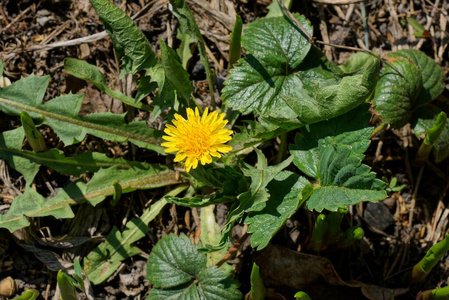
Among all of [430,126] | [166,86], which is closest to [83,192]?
[166,86]

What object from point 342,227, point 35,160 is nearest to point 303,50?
point 342,227

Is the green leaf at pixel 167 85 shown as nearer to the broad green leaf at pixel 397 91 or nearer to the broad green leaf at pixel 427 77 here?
the broad green leaf at pixel 397 91

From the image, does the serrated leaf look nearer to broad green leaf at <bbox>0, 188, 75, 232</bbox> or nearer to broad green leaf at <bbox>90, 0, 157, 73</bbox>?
broad green leaf at <bbox>0, 188, 75, 232</bbox>

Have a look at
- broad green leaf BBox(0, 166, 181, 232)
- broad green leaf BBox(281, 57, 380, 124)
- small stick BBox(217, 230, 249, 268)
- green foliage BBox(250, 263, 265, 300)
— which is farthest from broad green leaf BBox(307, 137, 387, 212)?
broad green leaf BBox(0, 166, 181, 232)

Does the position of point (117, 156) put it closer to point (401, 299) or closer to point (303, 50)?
point (303, 50)

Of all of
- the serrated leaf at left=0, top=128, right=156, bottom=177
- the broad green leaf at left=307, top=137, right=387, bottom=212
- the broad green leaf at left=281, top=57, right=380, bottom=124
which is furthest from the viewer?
the serrated leaf at left=0, top=128, right=156, bottom=177

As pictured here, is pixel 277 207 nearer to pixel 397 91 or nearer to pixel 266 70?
pixel 266 70
